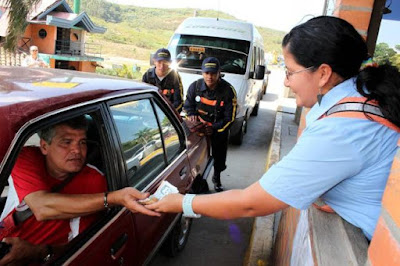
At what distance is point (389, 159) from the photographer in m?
1.25

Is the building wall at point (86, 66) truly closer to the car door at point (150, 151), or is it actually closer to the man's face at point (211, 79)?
the man's face at point (211, 79)

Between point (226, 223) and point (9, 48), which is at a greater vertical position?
point (9, 48)

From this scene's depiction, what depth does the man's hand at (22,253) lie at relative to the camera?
1.43 meters

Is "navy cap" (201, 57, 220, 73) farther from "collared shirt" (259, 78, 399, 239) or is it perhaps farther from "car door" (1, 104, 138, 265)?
"collared shirt" (259, 78, 399, 239)

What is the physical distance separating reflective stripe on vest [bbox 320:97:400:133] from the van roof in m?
6.49

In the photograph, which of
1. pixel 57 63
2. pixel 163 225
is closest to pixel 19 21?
pixel 163 225

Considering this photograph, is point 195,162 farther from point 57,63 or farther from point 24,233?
point 57,63

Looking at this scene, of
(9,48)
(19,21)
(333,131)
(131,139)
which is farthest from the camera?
(9,48)

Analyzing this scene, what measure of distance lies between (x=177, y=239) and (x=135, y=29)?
96400 millimetres

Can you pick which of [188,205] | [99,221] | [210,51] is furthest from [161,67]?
[188,205]

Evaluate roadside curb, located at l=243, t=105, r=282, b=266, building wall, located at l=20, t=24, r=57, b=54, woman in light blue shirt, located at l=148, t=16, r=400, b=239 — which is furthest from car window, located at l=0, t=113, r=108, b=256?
building wall, located at l=20, t=24, r=57, b=54

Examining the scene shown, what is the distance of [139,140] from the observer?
2.41m

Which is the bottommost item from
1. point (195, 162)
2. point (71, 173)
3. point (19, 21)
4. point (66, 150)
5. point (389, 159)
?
point (195, 162)

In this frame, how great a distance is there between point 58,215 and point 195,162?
72.2 inches
